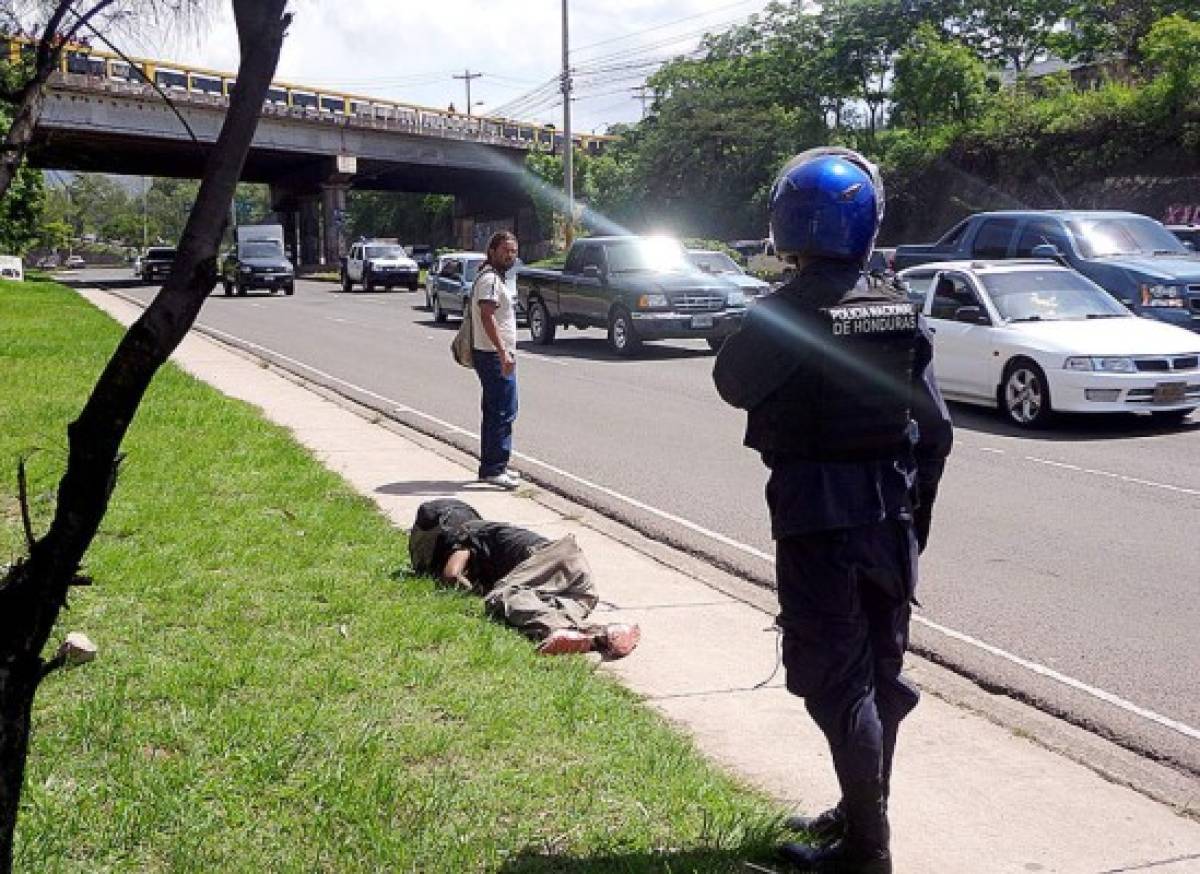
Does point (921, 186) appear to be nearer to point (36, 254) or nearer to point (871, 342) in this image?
point (871, 342)

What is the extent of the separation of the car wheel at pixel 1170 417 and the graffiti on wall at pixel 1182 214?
73.3ft

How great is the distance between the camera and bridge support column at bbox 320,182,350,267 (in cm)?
6812

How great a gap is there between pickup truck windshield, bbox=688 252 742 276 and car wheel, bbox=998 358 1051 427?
9647mm

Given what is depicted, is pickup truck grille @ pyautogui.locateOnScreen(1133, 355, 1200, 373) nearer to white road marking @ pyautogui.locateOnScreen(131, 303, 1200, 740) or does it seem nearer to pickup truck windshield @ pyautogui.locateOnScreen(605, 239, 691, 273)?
white road marking @ pyautogui.locateOnScreen(131, 303, 1200, 740)

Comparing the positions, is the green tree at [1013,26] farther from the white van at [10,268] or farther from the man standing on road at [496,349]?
the man standing on road at [496,349]

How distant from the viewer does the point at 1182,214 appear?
3428 cm

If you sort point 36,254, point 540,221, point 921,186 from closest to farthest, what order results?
point 921,186 → point 540,221 → point 36,254

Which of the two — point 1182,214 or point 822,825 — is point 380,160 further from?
point 822,825

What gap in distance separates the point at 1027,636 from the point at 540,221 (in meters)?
72.8

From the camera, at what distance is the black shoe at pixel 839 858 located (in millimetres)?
3506

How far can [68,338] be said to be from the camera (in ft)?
69.2

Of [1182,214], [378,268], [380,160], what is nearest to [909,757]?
[1182,214]

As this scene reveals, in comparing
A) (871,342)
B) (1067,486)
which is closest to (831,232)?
(871,342)

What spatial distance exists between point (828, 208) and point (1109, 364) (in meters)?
9.64
